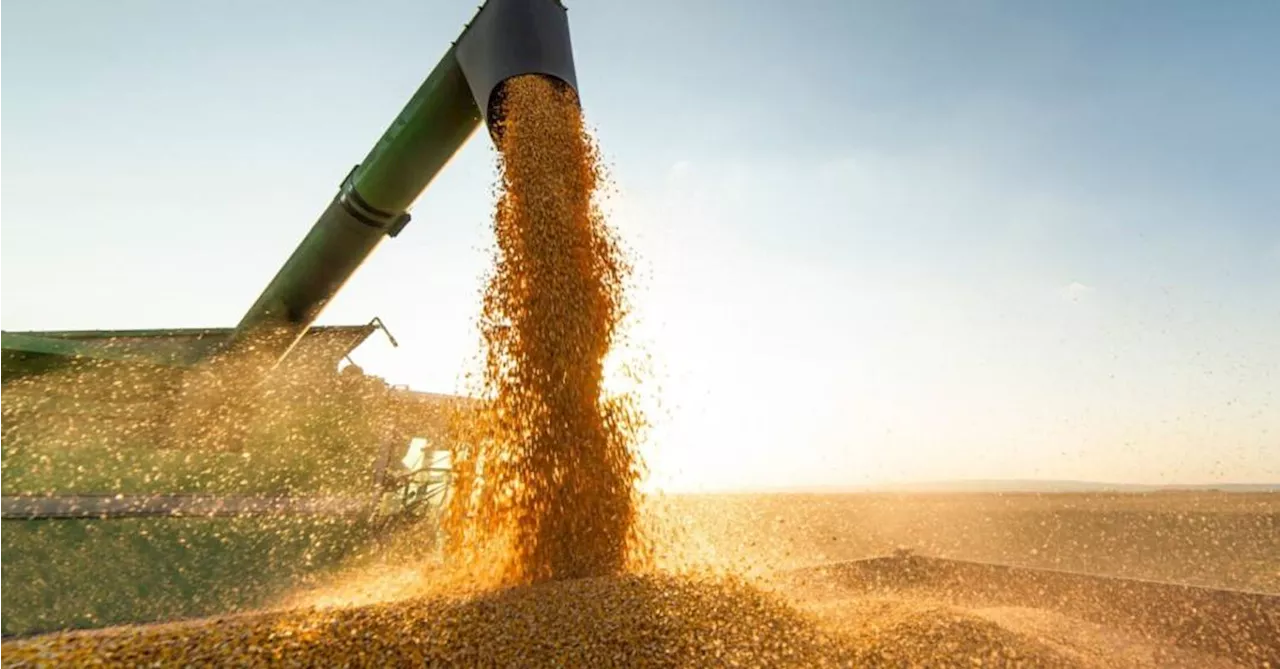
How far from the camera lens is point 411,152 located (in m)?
4.16

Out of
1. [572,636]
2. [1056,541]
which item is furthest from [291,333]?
[1056,541]

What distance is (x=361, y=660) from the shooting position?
1.95 metres

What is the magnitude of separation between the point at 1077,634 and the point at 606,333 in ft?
11.9

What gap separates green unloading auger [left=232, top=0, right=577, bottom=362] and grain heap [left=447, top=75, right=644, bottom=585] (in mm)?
205

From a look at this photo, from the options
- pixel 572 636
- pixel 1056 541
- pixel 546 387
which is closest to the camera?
pixel 572 636

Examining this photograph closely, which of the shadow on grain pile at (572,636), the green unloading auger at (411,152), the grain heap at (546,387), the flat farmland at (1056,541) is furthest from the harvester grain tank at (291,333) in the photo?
the flat farmland at (1056,541)

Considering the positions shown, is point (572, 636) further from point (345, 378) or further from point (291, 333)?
point (345, 378)

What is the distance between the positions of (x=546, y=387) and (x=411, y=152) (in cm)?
239

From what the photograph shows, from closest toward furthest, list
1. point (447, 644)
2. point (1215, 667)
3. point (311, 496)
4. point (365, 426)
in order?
point (447, 644) < point (1215, 667) < point (311, 496) < point (365, 426)

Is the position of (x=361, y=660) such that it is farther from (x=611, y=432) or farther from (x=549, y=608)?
(x=611, y=432)

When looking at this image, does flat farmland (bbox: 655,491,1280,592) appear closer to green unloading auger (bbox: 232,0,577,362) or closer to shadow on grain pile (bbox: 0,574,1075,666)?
shadow on grain pile (bbox: 0,574,1075,666)

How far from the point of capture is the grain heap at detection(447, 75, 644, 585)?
316cm

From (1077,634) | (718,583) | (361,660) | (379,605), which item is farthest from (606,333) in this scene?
(1077,634)

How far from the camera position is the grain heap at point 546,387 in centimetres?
316
